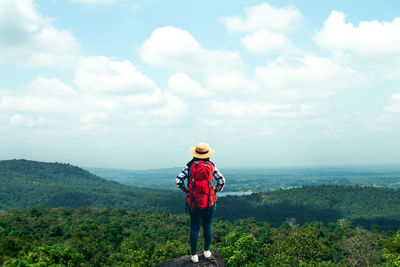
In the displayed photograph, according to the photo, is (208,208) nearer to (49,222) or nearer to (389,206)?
(49,222)

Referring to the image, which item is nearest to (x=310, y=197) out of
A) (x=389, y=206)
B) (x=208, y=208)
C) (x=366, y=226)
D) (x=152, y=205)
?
(x=389, y=206)

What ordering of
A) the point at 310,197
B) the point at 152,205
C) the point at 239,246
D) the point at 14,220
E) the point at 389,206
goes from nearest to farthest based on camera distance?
the point at 239,246 → the point at 14,220 → the point at 389,206 → the point at 152,205 → the point at 310,197

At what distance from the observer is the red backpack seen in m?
8.92

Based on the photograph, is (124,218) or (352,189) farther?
(352,189)

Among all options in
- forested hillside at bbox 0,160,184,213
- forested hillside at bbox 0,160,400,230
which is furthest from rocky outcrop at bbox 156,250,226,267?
forested hillside at bbox 0,160,184,213

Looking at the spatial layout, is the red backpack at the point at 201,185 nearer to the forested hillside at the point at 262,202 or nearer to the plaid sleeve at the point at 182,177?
the plaid sleeve at the point at 182,177

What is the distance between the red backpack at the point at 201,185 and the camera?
8922 mm

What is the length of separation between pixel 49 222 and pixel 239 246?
49715mm

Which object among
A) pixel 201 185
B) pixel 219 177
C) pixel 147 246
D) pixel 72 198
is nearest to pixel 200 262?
pixel 201 185

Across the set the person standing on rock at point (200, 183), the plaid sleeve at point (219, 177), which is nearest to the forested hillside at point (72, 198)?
the person standing on rock at point (200, 183)

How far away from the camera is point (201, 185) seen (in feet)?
29.4

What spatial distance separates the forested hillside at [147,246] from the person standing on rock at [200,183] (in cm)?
2235

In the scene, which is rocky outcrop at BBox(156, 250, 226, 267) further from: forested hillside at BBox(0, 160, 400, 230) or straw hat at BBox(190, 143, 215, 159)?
forested hillside at BBox(0, 160, 400, 230)

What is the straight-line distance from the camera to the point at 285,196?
551 ft
